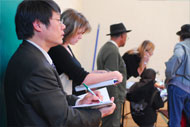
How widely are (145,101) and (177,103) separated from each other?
0.38 m

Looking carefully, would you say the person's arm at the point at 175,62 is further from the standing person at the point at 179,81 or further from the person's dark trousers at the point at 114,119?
the person's dark trousers at the point at 114,119

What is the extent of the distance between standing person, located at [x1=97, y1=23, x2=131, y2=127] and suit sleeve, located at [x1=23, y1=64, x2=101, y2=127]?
132 cm

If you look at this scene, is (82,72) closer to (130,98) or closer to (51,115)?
(51,115)

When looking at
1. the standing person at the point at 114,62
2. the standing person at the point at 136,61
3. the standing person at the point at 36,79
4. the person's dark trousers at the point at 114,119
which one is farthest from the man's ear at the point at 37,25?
the standing person at the point at 136,61

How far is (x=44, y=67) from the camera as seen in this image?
720mm

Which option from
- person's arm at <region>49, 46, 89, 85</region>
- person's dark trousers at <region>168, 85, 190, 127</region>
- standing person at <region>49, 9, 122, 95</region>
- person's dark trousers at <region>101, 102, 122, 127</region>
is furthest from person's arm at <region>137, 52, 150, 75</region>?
person's arm at <region>49, 46, 89, 85</region>

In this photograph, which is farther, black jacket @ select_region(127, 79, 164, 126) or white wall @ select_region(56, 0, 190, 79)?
white wall @ select_region(56, 0, 190, 79)

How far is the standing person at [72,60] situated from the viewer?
3.90 feet

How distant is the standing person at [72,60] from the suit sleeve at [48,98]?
15.6 inches

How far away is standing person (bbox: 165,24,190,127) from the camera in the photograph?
7.47 feet

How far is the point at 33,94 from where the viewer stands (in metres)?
0.69

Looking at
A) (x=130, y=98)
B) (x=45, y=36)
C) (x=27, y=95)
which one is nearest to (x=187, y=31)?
(x=130, y=98)

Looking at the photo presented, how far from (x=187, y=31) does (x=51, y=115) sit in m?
2.11

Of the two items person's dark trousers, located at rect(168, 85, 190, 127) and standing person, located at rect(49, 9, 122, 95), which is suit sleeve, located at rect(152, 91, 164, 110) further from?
standing person, located at rect(49, 9, 122, 95)
